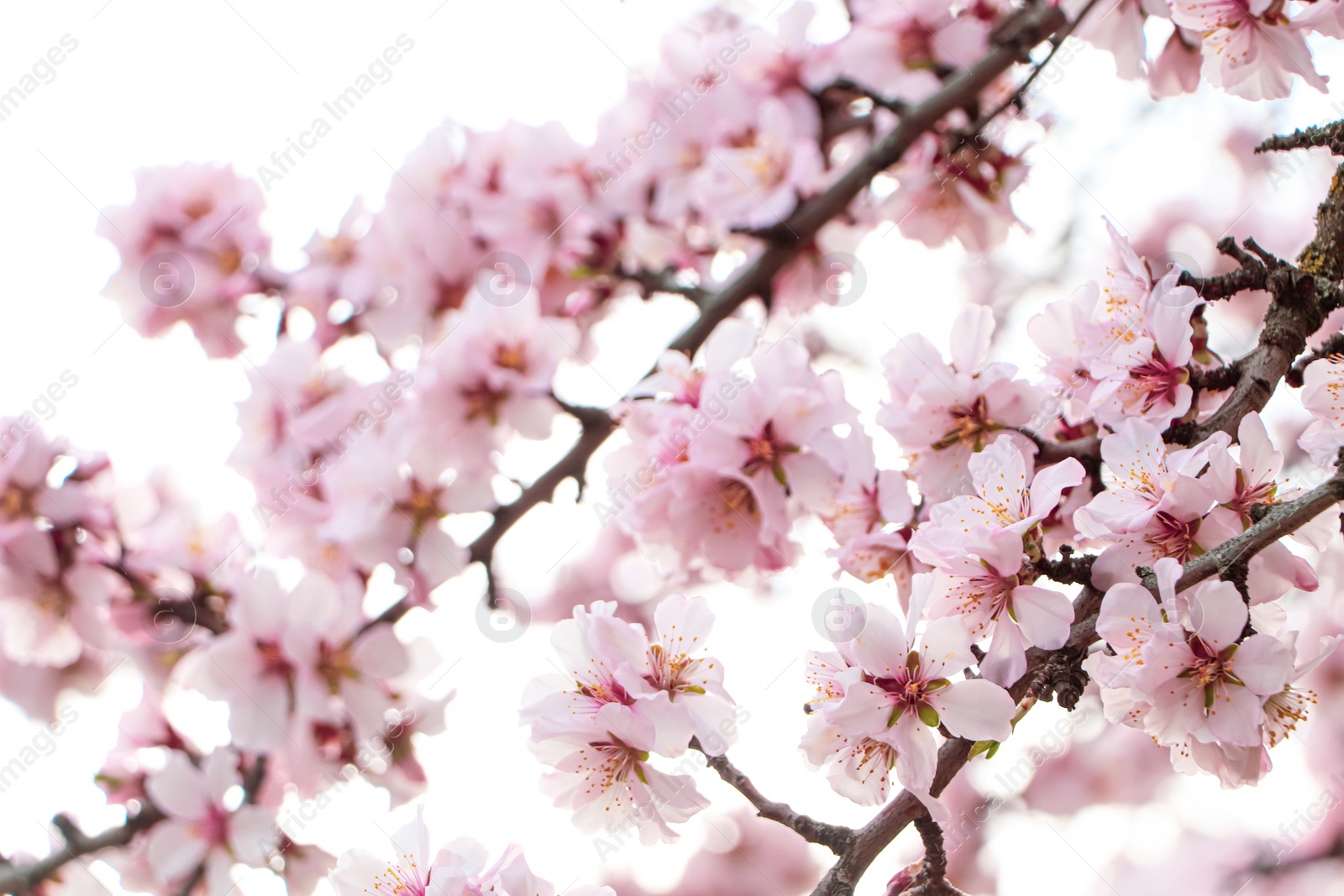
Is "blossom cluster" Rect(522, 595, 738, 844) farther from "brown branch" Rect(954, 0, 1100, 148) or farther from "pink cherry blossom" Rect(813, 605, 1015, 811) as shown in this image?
"brown branch" Rect(954, 0, 1100, 148)

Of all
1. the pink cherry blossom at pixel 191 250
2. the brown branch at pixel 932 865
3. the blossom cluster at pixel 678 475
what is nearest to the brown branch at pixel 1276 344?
the blossom cluster at pixel 678 475

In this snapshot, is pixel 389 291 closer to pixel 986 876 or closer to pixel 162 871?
pixel 162 871

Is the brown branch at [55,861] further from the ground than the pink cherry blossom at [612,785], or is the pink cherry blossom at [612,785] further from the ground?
the brown branch at [55,861]

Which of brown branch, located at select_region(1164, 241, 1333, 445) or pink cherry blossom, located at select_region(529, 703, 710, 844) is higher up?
pink cherry blossom, located at select_region(529, 703, 710, 844)

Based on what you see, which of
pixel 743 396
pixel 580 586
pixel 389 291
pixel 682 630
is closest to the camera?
pixel 682 630

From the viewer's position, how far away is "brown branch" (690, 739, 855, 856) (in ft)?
2.93

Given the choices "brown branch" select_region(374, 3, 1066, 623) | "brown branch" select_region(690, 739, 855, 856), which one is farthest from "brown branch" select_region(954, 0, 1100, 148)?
"brown branch" select_region(690, 739, 855, 856)

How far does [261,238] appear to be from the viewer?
201cm

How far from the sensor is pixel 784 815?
0.95 meters

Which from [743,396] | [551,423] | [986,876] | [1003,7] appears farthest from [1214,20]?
[986,876]

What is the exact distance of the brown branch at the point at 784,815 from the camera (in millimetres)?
892

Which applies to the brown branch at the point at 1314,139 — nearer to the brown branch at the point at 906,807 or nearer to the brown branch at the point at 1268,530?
the brown branch at the point at 1268,530

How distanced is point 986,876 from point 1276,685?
10.1 ft

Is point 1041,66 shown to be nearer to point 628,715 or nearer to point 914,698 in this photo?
point 914,698
